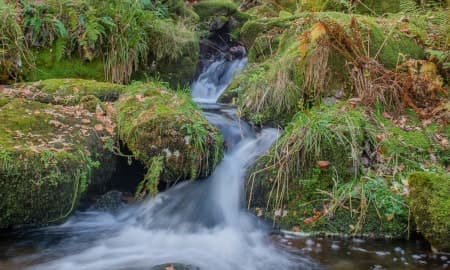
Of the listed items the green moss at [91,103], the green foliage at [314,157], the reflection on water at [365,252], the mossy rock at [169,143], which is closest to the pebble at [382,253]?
the reflection on water at [365,252]

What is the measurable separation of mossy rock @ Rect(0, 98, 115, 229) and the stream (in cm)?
27

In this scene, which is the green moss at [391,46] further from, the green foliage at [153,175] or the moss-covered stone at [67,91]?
the moss-covered stone at [67,91]

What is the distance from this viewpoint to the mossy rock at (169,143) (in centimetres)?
431

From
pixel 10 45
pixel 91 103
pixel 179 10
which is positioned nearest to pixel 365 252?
pixel 91 103

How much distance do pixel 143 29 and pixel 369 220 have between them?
14.9 feet

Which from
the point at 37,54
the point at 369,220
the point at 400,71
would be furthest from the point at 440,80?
the point at 37,54

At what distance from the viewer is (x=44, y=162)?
3652 millimetres

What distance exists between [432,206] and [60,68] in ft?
17.2

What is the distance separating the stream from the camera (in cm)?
344

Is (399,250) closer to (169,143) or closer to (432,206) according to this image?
(432,206)

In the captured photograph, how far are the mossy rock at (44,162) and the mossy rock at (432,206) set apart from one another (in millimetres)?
2957

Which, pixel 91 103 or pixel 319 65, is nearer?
pixel 91 103

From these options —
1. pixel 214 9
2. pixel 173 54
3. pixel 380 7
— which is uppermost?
pixel 214 9

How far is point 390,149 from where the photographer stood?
14.4ft
